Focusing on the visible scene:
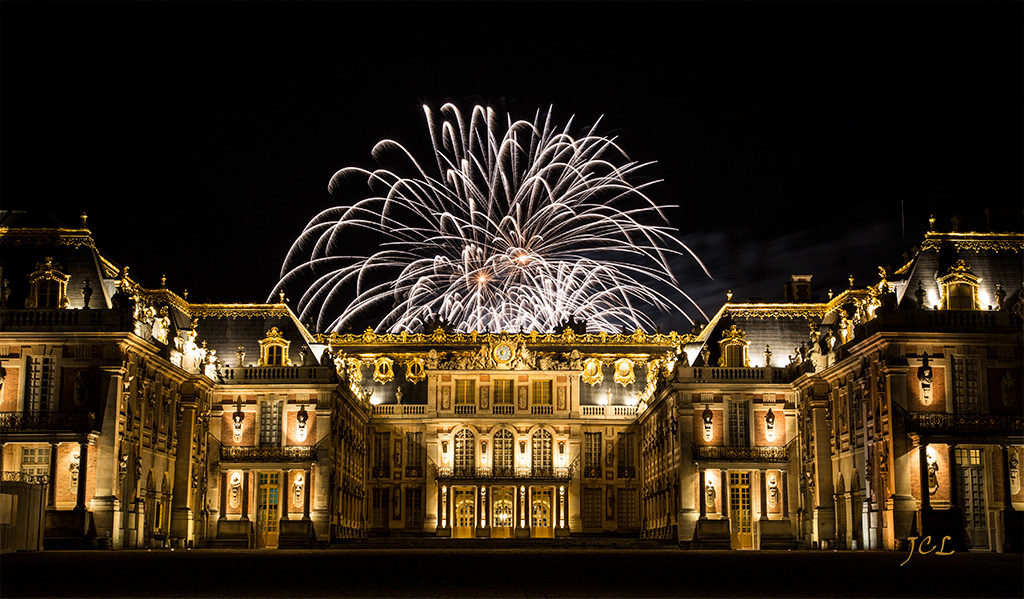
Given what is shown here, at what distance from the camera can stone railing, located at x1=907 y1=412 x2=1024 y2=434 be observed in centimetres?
4106

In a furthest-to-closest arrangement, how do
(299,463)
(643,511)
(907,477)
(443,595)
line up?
1. (643,511)
2. (299,463)
3. (907,477)
4. (443,595)

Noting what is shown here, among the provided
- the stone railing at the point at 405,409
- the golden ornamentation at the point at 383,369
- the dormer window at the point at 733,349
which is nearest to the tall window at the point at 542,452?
the stone railing at the point at 405,409

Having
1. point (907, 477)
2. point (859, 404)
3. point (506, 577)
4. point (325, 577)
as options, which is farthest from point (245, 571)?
point (859, 404)

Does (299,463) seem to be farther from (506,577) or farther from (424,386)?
(506,577)

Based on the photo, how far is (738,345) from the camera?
57.6 m

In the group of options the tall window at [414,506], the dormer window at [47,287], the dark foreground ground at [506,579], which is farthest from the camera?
the tall window at [414,506]

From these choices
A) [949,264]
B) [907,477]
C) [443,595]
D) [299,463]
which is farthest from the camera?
[299,463]

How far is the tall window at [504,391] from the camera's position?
6769 centimetres

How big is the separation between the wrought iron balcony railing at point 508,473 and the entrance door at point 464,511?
910 mm

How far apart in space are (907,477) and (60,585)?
31.1 m

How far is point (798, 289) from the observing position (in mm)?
61375

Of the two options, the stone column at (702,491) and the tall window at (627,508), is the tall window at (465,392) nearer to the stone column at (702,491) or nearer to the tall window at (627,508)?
the tall window at (627,508)

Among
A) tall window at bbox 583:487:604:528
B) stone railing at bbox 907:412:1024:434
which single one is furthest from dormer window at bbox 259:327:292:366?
stone railing at bbox 907:412:1024:434

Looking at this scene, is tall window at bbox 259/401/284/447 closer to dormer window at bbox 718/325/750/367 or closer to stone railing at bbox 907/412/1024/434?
dormer window at bbox 718/325/750/367
